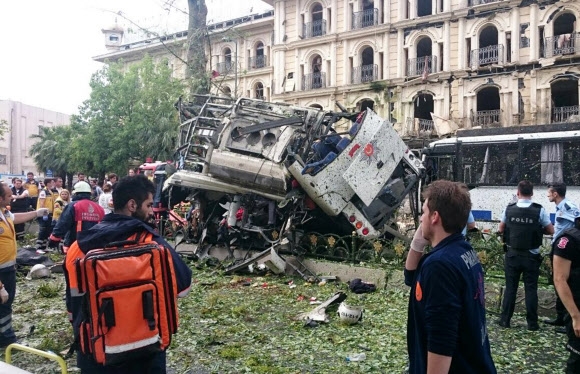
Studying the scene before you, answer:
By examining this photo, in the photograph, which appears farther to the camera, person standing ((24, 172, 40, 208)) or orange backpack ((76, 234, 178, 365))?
person standing ((24, 172, 40, 208))

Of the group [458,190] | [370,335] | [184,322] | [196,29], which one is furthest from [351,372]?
[196,29]

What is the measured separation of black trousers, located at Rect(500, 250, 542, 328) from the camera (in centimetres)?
616

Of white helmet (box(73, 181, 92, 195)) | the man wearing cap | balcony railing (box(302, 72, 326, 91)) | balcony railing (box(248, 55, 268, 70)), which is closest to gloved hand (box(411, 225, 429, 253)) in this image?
the man wearing cap

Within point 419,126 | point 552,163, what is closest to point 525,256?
point 552,163

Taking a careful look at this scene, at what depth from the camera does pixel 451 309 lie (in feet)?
6.99

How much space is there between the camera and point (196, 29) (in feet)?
53.2

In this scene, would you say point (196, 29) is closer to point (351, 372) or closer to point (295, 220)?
point (295, 220)

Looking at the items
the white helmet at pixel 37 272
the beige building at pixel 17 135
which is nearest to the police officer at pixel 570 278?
the white helmet at pixel 37 272

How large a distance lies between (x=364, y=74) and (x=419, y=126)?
5513 mm

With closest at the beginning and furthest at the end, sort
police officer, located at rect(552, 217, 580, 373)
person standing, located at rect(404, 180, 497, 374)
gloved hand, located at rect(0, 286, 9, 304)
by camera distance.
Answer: person standing, located at rect(404, 180, 497, 374), police officer, located at rect(552, 217, 580, 373), gloved hand, located at rect(0, 286, 9, 304)

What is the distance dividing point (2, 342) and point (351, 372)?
390cm

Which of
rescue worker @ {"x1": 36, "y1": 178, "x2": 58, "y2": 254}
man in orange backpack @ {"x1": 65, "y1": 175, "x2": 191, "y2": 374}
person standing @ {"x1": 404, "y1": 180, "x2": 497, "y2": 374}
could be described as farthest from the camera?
rescue worker @ {"x1": 36, "y1": 178, "x2": 58, "y2": 254}

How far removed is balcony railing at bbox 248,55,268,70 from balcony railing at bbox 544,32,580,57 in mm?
19115

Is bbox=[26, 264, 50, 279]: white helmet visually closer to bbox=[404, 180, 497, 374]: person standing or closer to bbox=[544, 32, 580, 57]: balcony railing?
bbox=[404, 180, 497, 374]: person standing
